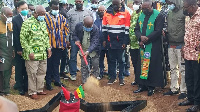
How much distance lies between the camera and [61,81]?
8.18 meters

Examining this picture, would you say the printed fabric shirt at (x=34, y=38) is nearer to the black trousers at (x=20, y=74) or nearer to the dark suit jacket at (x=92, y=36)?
the black trousers at (x=20, y=74)

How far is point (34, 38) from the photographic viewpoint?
6.36 metres

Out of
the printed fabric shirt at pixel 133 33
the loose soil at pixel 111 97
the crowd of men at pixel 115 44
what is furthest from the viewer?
the printed fabric shirt at pixel 133 33

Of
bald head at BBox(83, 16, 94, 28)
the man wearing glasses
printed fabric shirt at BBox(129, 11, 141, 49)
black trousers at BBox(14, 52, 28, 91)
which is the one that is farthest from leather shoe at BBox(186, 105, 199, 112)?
black trousers at BBox(14, 52, 28, 91)

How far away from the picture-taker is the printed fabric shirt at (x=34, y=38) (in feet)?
20.6

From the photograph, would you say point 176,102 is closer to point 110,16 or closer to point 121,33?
point 121,33

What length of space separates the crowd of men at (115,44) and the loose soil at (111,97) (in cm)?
20

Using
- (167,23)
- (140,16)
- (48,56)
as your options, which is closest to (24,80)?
(48,56)

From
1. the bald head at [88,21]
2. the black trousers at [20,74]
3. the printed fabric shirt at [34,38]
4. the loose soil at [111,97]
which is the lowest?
the loose soil at [111,97]

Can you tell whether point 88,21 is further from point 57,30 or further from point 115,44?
point 115,44

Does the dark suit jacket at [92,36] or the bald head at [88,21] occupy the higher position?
the bald head at [88,21]

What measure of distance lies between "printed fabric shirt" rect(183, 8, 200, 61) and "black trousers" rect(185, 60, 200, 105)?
0.15 meters

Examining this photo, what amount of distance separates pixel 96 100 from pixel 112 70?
155 cm

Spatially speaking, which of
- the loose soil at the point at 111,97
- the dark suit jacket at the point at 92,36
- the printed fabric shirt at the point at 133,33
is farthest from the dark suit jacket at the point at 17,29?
the printed fabric shirt at the point at 133,33
